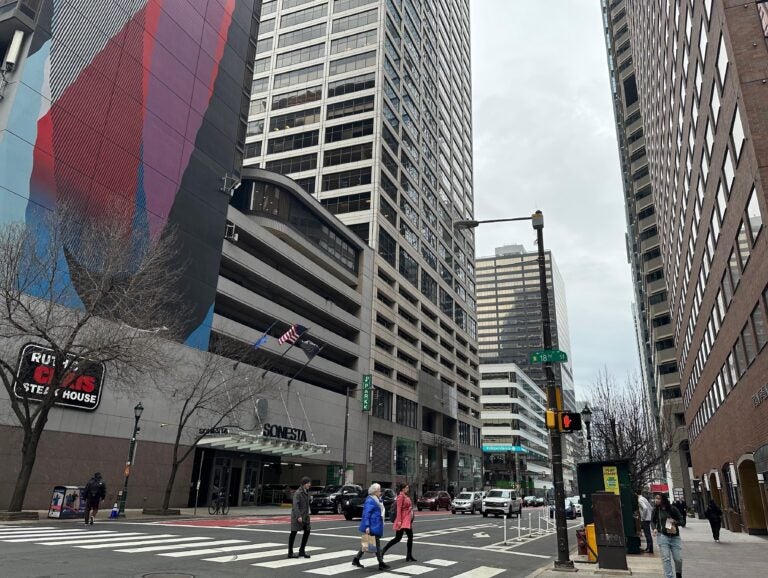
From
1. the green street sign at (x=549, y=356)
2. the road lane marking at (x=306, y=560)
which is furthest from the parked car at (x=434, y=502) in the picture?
the green street sign at (x=549, y=356)

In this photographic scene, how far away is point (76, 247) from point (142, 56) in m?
14.0

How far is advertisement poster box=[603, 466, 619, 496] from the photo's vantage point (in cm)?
1619

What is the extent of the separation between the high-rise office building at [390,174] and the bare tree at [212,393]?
919 inches

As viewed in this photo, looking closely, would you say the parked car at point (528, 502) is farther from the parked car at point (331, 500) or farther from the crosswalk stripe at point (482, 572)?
the crosswalk stripe at point (482, 572)

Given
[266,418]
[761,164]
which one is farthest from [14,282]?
[761,164]

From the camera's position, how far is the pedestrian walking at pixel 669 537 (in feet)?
33.8

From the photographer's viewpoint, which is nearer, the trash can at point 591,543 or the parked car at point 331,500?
the trash can at point 591,543

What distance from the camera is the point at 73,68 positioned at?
2967 cm

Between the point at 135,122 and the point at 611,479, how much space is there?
101 ft

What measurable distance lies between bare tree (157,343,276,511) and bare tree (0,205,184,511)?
3769mm

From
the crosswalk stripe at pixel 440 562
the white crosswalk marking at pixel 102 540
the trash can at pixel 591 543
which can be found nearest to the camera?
the crosswalk stripe at pixel 440 562

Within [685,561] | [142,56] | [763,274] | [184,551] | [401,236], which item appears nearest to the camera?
[184,551]

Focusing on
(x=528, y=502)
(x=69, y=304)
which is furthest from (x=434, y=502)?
(x=528, y=502)

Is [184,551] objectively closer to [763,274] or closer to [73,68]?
[763,274]
